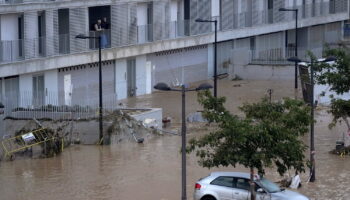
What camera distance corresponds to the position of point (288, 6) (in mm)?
73000

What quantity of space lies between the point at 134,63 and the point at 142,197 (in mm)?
25932

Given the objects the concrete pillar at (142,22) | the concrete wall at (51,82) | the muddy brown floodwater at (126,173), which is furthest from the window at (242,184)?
the concrete pillar at (142,22)

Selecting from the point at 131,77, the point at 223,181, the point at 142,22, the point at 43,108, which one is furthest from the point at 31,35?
the point at 223,181

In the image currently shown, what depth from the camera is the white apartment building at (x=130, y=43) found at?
44.3 metres

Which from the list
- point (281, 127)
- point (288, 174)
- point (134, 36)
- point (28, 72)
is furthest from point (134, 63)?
point (281, 127)

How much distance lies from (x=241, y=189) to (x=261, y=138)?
5.86 feet

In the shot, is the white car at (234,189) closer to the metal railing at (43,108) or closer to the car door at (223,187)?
the car door at (223,187)

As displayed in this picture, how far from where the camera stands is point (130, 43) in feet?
174

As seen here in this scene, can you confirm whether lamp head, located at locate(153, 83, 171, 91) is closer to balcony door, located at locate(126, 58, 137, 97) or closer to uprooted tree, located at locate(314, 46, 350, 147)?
uprooted tree, located at locate(314, 46, 350, 147)

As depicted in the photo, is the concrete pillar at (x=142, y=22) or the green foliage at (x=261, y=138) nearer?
the green foliage at (x=261, y=138)

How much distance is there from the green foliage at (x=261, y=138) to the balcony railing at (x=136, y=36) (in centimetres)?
1866

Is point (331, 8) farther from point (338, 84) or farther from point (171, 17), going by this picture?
point (338, 84)

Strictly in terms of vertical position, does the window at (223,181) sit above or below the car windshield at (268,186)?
above

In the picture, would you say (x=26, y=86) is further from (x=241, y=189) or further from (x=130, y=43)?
(x=241, y=189)
